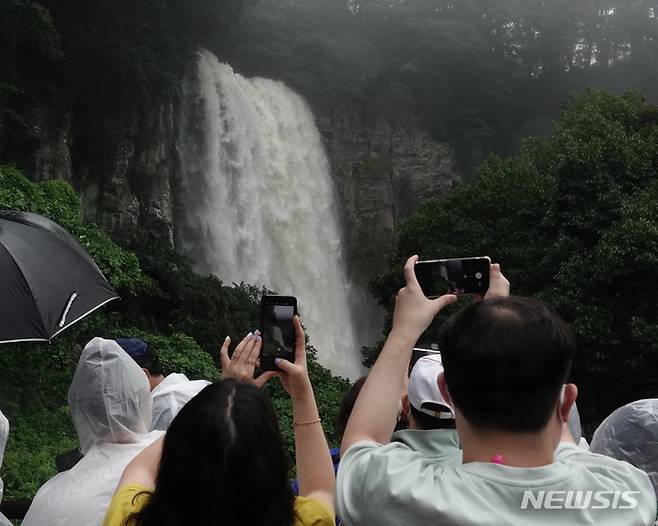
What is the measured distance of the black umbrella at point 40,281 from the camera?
311 cm

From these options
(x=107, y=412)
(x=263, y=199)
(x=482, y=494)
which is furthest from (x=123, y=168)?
(x=482, y=494)

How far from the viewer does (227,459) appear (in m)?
1.52

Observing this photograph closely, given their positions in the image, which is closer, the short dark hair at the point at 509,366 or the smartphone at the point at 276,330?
the short dark hair at the point at 509,366

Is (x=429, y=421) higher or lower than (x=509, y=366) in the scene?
lower

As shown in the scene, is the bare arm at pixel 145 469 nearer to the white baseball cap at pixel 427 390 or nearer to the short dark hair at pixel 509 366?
the white baseball cap at pixel 427 390

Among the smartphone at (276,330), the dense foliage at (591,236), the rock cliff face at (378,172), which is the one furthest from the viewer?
the rock cliff face at (378,172)

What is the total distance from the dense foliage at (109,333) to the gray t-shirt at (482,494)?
646 cm

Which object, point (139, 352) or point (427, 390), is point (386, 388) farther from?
point (139, 352)

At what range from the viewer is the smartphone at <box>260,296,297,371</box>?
6.46 feet

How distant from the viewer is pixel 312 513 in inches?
64.2

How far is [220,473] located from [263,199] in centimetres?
1955

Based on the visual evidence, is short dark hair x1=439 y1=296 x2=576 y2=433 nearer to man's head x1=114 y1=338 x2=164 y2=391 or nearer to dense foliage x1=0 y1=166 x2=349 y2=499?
man's head x1=114 y1=338 x2=164 y2=391

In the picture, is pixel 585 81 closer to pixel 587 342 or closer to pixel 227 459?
pixel 587 342

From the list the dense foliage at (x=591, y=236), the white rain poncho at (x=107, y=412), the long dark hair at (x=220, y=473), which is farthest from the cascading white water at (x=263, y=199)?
the long dark hair at (x=220, y=473)
